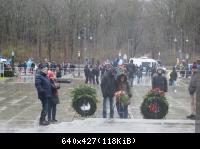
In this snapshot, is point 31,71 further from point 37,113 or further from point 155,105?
point 155,105

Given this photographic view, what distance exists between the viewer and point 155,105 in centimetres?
1748

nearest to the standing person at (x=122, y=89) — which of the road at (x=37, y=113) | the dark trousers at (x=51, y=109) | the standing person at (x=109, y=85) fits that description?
the standing person at (x=109, y=85)

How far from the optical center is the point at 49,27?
305 feet

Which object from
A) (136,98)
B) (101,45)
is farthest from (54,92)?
(101,45)

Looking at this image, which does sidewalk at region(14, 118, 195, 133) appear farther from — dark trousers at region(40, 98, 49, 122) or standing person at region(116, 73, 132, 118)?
standing person at region(116, 73, 132, 118)

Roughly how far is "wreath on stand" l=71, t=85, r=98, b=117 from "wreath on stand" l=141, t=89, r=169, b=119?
1744 mm

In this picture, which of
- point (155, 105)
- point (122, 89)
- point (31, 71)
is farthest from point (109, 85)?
point (31, 71)

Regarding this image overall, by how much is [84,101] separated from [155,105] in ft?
7.54

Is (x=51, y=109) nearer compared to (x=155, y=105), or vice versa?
(x=51, y=109)

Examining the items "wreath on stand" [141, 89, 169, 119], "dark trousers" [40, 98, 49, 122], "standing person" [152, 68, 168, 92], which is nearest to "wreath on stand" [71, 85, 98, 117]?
"wreath on stand" [141, 89, 169, 119]

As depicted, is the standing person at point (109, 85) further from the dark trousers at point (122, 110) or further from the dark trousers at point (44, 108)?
the dark trousers at point (44, 108)

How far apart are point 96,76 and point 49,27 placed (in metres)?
50.1

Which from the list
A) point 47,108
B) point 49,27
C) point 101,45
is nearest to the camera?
point 47,108
